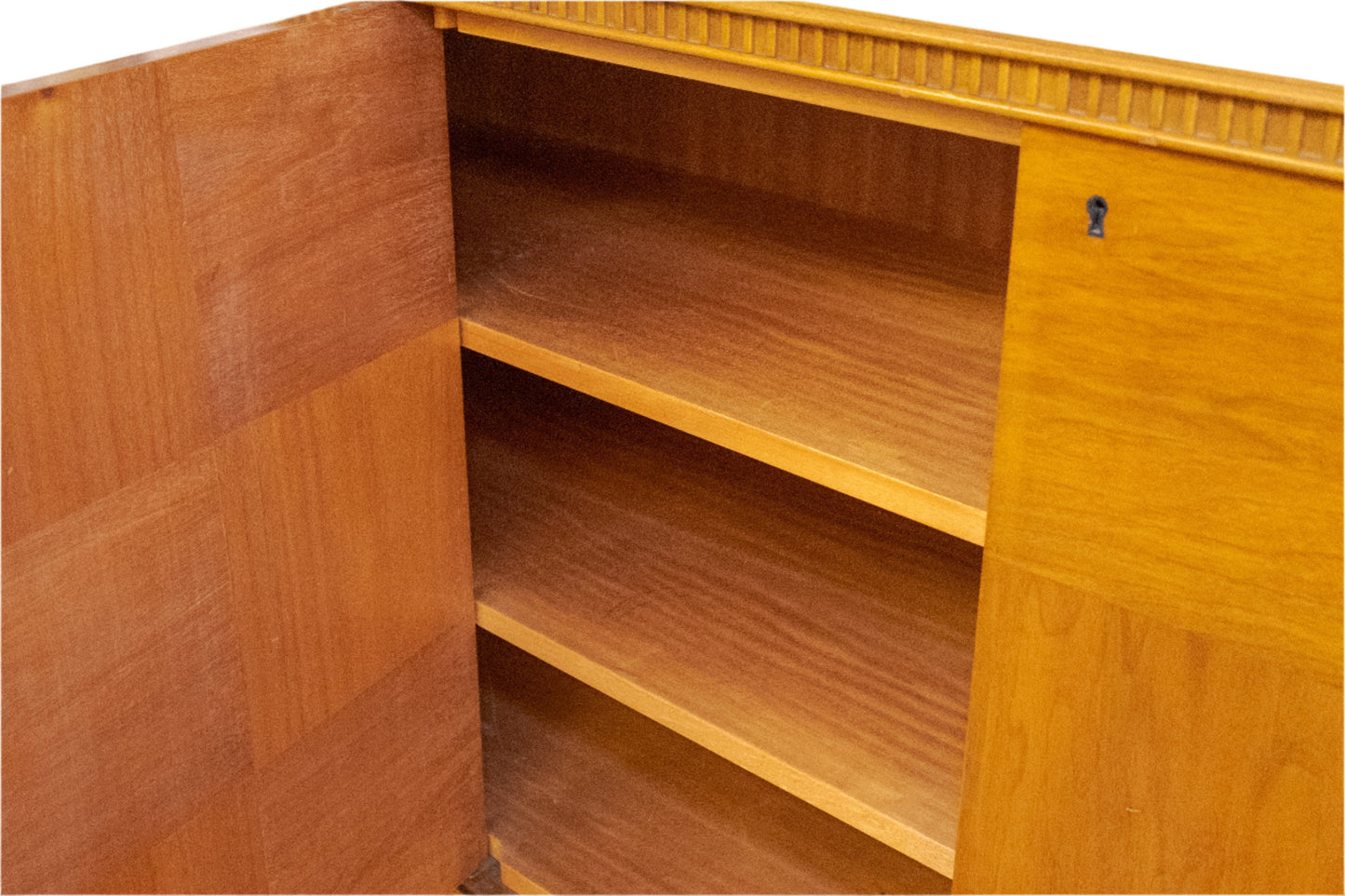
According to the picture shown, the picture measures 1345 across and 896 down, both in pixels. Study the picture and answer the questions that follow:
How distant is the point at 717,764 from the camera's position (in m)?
1.29

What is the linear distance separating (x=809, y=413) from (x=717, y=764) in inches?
20.8

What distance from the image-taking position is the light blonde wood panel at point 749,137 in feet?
3.71

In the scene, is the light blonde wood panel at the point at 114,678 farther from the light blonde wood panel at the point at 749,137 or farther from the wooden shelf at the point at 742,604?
the light blonde wood panel at the point at 749,137

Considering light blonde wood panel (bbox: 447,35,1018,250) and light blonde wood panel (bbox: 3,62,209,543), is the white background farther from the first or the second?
light blonde wood panel (bbox: 447,35,1018,250)

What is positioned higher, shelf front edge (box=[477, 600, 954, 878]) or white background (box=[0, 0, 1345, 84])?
white background (box=[0, 0, 1345, 84])

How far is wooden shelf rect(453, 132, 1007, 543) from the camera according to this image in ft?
2.73

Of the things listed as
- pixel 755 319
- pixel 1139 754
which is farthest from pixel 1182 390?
pixel 755 319

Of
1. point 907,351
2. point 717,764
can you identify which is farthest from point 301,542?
point 717,764

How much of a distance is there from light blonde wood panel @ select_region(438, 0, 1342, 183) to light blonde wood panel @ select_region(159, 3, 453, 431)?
108 millimetres

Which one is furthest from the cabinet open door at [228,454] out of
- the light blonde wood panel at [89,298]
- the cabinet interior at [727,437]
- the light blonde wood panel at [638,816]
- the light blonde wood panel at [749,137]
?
the light blonde wood panel at [749,137]

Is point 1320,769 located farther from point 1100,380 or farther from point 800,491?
point 800,491

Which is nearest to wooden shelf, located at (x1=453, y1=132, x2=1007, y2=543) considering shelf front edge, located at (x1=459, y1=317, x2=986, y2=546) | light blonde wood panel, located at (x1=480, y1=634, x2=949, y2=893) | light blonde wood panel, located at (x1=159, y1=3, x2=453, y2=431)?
shelf front edge, located at (x1=459, y1=317, x2=986, y2=546)

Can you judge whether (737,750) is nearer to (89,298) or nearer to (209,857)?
(209,857)

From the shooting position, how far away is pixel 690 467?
1.24m
